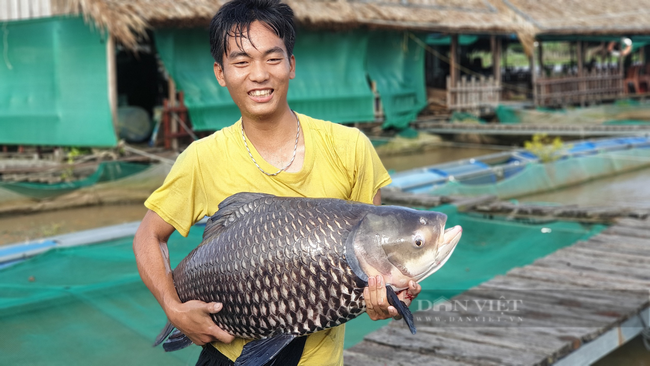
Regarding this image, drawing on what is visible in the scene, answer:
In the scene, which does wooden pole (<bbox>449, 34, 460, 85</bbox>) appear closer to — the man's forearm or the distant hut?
the distant hut

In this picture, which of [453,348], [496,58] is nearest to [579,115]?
[496,58]

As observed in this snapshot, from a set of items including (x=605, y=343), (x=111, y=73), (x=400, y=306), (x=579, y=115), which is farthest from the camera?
(x=579, y=115)

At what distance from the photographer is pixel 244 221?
1.80 m

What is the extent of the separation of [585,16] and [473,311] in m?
17.2

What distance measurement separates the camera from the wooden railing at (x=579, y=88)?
18469 millimetres

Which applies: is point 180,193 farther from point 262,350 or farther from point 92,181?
point 92,181

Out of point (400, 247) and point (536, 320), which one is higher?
point (400, 247)

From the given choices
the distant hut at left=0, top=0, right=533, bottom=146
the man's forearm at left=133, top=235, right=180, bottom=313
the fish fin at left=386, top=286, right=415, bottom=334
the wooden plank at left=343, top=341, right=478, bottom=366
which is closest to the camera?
the fish fin at left=386, top=286, right=415, bottom=334

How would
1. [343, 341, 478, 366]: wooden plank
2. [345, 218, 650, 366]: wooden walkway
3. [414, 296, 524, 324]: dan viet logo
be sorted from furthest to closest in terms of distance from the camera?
[414, 296, 524, 324]: dan viet logo → [345, 218, 650, 366]: wooden walkway → [343, 341, 478, 366]: wooden plank

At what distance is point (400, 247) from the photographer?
1.63 meters

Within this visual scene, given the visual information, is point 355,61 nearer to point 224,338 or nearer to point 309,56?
point 309,56

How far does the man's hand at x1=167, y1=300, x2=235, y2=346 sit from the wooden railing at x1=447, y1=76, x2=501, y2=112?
15131mm

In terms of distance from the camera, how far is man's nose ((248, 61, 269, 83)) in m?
1.79

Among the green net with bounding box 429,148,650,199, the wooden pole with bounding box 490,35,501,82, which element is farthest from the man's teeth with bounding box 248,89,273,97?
the wooden pole with bounding box 490,35,501,82
